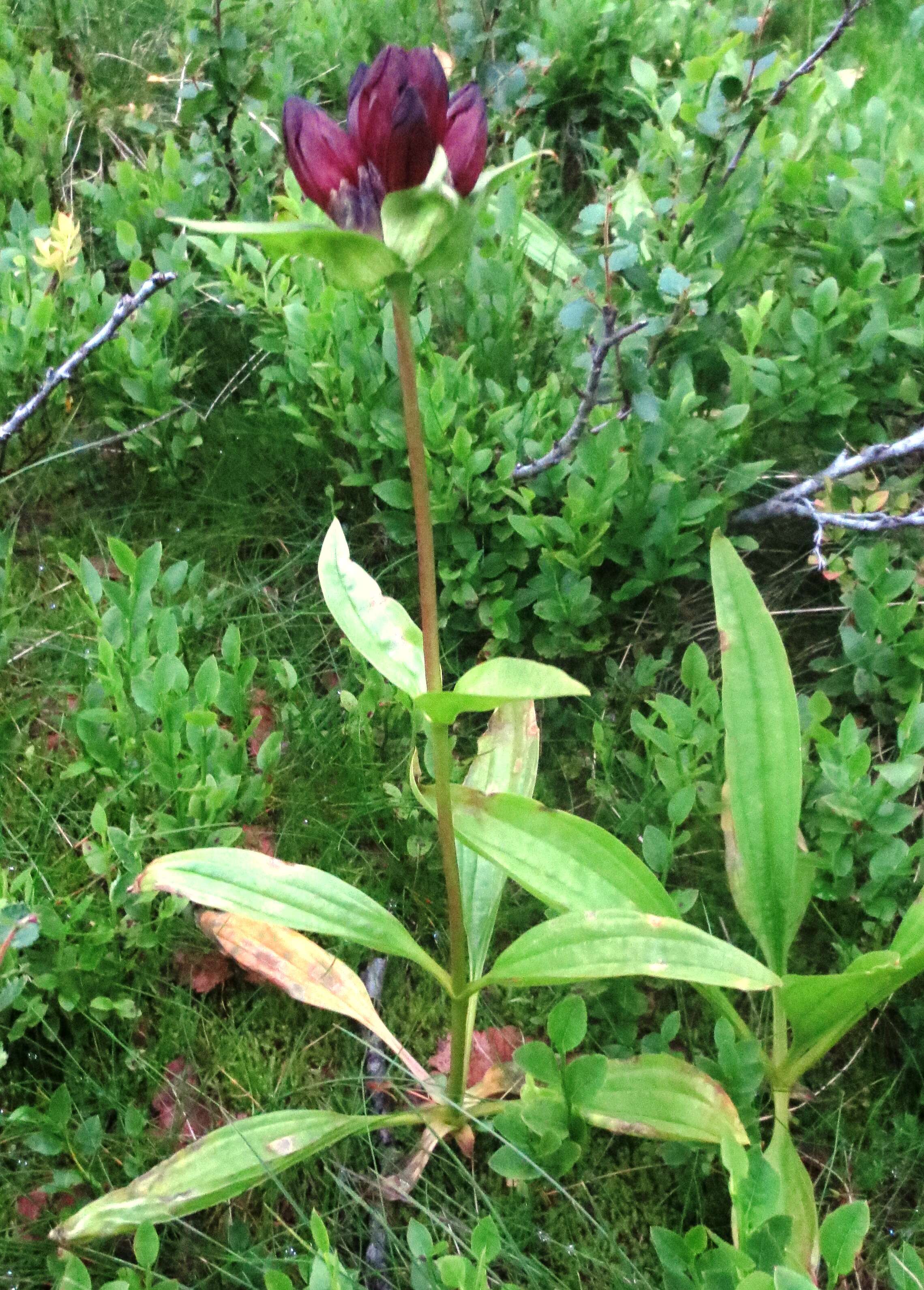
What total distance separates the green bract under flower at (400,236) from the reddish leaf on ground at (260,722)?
2.93ft

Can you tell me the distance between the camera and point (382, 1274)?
1015 millimetres

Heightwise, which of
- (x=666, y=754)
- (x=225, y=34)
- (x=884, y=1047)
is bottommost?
(x=884, y=1047)

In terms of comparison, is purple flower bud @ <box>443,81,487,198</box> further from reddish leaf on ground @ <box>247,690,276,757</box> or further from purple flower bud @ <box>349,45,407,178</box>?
reddish leaf on ground @ <box>247,690,276,757</box>

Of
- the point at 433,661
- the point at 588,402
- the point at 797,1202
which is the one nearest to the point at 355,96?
the point at 433,661

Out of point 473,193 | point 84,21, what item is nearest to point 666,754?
point 473,193

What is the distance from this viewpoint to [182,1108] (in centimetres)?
115

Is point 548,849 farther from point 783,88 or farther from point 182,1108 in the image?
point 783,88

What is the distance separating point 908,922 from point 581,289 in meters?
1.05

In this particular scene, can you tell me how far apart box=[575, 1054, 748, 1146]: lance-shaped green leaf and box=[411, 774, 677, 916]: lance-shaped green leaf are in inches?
7.6

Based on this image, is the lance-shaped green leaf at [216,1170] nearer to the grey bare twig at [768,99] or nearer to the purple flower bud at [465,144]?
the purple flower bud at [465,144]

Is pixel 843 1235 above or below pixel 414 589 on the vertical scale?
below

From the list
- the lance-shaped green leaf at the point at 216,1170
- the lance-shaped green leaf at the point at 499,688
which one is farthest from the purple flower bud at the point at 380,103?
the lance-shaped green leaf at the point at 216,1170

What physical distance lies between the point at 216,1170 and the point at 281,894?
0.30m

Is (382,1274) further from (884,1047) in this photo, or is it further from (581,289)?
(581,289)
